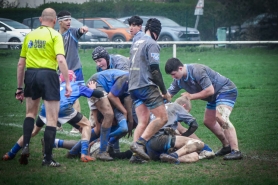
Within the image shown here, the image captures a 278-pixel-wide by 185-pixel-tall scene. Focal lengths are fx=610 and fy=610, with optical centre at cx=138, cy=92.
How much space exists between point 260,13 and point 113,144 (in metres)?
24.6

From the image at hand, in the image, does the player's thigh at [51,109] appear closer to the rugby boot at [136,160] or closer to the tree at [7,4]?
the rugby boot at [136,160]

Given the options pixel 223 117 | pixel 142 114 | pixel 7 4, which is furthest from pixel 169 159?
pixel 7 4

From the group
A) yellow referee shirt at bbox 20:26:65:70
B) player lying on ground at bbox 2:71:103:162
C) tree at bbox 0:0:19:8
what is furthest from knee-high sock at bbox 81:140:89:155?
tree at bbox 0:0:19:8

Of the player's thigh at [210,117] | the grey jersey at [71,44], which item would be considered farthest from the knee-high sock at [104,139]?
the grey jersey at [71,44]

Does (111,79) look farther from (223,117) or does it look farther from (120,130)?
(223,117)

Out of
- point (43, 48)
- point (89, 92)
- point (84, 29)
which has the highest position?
point (84, 29)

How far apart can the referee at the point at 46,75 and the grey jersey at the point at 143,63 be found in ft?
3.24

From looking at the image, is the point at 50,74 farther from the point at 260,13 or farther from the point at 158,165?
the point at 260,13

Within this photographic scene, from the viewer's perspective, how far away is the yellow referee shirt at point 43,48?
307 inches

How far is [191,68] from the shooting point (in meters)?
8.55

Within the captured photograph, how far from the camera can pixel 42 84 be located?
774 cm

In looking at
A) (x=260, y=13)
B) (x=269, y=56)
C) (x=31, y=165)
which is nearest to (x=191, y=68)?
(x=31, y=165)

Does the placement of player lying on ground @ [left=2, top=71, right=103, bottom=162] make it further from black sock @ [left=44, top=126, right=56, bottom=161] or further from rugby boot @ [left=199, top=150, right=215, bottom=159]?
rugby boot @ [left=199, top=150, right=215, bottom=159]

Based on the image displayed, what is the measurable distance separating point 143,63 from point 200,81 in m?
0.85
